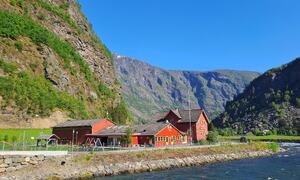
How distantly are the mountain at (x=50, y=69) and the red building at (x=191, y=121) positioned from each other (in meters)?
25.2

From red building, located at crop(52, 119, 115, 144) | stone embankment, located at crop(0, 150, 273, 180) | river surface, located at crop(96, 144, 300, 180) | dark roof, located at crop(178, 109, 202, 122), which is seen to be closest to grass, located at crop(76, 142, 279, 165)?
stone embankment, located at crop(0, 150, 273, 180)

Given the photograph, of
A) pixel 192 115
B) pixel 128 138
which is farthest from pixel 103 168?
pixel 192 115

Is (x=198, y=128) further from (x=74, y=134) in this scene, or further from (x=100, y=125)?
(x=74, y=134)

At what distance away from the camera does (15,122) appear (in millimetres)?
94375

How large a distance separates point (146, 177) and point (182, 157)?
58.5 ft

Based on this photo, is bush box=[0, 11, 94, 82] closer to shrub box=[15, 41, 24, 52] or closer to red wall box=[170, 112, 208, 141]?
shrub box=[15, 41, 24, 52]

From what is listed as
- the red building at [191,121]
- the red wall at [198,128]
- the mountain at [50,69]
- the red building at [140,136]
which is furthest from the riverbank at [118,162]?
the mountain at [50,69]

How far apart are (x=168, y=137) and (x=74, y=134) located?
23.6m

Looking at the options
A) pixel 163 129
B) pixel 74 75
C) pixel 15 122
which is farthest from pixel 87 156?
pixel 74 75

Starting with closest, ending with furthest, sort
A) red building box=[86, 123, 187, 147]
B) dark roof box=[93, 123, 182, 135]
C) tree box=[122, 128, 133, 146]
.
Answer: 1. tree box=[122, 128, 133, 146]
2. red building box=[86, 123, 187, 147]
3. dark roof box=[93, 123, 182, 135]

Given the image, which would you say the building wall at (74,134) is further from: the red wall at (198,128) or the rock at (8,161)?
the rock at (8,161)

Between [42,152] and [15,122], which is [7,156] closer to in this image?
[42,152]

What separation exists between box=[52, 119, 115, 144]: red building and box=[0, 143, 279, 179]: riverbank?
24.4m

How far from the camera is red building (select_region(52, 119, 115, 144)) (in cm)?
8459
